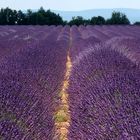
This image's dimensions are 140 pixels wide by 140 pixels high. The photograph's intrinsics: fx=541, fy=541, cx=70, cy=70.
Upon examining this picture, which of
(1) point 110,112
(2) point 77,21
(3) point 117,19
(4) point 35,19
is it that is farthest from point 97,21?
(1) point 110,112

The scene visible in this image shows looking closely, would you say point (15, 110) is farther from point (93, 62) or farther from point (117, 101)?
point (93, 62)

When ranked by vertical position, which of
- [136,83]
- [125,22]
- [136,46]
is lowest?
[125,22]

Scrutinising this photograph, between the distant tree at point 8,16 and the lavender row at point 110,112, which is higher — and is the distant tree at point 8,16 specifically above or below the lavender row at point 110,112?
below

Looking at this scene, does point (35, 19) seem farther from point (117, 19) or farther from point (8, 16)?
point (117, 19)

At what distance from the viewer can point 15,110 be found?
4270mm

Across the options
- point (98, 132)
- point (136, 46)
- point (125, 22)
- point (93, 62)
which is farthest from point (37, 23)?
point (98, 132)

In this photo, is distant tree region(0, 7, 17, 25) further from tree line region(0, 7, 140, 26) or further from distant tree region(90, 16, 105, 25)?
distant tree region(90, 16, 105, 25)

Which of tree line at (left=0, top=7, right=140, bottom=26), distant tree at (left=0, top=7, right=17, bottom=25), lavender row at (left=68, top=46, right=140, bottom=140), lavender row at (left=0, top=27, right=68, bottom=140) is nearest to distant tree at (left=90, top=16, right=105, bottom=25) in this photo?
tree line at (left=0, top=7, right=140, bottom=26)

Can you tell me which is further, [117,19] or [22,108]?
Result: [117,19]

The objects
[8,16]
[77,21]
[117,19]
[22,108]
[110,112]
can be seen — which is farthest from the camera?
[117,19]

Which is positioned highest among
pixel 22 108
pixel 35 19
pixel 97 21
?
pixel 22 108

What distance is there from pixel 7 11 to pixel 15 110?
176 feet

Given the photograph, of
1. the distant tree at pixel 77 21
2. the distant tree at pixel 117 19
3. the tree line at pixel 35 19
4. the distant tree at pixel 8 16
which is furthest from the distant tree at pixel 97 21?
the distant tree at pixel 8 16

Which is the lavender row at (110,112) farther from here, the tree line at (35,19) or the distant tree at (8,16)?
the tree line at (35,19)
